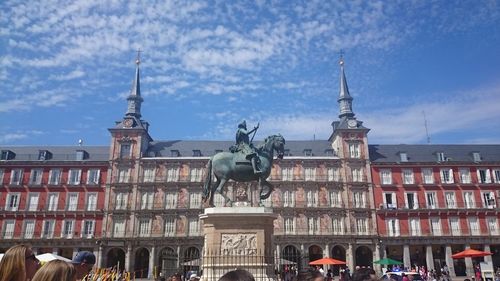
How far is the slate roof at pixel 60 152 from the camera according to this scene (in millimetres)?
49981

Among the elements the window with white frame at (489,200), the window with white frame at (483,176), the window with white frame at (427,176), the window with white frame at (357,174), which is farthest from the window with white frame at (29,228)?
the window with white frame at (483,176)

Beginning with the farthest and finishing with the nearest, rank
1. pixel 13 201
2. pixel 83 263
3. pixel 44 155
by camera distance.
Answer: pixel 44 155
pixel 13 201
pixel 83 263

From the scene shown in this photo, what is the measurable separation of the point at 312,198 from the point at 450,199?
16524 mm

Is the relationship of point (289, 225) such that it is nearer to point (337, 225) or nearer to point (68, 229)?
point (337, 225)

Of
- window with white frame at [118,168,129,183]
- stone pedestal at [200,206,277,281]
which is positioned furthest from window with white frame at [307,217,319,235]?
stone pedestal at [200,206,277,281]

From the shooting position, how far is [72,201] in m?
47.3

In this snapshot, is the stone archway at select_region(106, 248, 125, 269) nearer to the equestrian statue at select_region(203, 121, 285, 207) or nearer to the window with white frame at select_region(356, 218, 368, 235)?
the window with white frame at select_region(356, 218, 368, 235)

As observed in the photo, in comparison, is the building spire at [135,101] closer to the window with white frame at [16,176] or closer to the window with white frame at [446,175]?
the window with white frame at [16,176]

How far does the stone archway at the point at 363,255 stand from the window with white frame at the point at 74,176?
34.8 meters

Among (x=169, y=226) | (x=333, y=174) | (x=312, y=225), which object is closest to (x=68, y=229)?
(x=169, y=226)

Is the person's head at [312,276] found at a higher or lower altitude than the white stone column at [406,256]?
higher

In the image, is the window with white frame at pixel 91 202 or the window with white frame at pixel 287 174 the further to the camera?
the window with white frame at pixel 287 174

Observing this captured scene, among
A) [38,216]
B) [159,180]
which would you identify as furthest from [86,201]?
[159,180]

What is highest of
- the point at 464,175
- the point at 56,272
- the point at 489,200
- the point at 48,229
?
the point at 464,175
